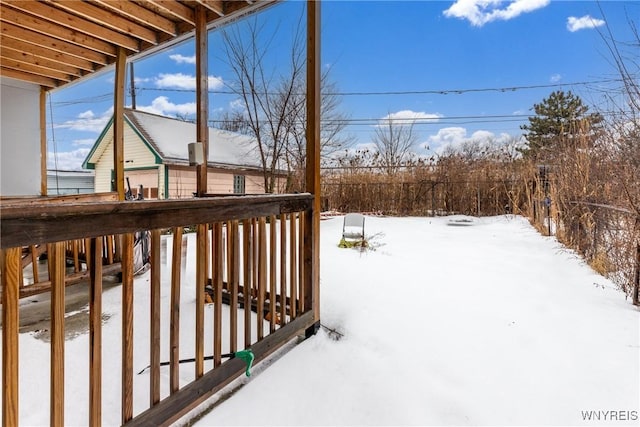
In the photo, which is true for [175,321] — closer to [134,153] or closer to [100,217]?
[100,217]

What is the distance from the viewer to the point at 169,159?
9508 mm

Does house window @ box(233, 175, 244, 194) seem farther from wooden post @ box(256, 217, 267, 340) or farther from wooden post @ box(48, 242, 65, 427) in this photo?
wooden post @ box(48, 242, 65, 427)

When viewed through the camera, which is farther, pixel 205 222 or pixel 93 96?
pixel 93 96

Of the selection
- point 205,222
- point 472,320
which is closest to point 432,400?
point 472,320

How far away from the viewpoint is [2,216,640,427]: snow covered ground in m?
1.56

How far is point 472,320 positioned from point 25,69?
602 cm

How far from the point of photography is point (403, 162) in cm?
1147

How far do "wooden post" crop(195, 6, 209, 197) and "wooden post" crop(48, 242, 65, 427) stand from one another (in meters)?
1.97

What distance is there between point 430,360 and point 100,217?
1909mm

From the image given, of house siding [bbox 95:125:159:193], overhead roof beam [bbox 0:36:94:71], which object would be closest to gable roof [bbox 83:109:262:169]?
house siding [bbox 95:125:159:193]

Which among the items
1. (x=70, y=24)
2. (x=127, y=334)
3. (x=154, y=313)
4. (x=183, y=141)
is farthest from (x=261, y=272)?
(x=183, y=141)

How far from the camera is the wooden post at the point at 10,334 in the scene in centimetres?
91

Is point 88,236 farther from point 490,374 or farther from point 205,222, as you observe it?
point 490,374

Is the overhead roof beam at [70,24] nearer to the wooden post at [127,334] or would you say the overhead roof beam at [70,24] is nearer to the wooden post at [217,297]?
the wooden post at [217,297]
